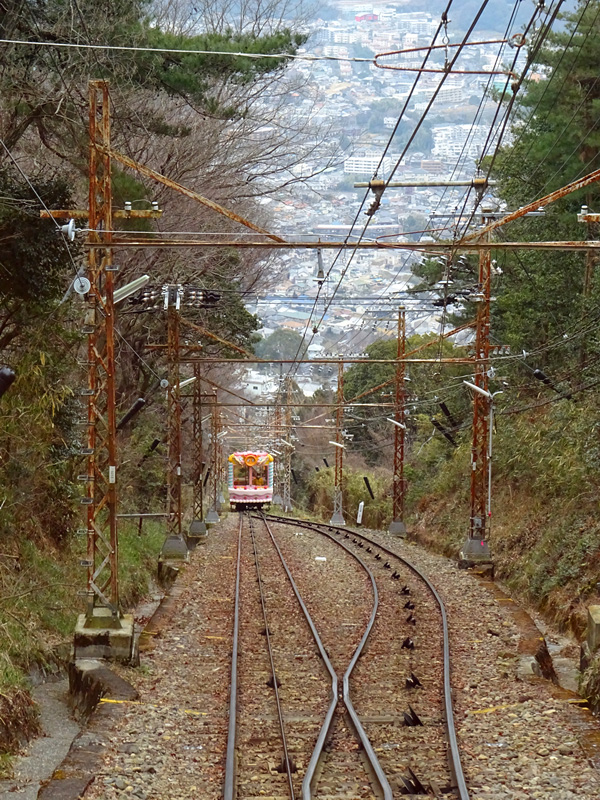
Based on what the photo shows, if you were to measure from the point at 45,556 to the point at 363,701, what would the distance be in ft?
20.5

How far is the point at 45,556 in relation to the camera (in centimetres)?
1440

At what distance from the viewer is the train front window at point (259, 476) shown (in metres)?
44.0

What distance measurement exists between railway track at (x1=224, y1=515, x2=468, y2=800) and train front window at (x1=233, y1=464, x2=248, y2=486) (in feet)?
81.1

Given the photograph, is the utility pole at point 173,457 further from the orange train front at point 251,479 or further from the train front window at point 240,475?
the train front window at point 240,475

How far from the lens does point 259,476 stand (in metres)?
44.3

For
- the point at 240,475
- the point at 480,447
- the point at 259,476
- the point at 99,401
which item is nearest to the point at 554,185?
the point at 480,447

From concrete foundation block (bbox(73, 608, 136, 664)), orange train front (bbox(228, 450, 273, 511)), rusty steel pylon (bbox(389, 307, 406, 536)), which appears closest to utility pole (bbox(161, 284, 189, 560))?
rusty steel pylon (bbox(389, 307, 406, 536))

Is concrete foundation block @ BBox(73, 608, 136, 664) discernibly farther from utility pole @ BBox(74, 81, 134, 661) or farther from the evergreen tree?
the evergreen tree

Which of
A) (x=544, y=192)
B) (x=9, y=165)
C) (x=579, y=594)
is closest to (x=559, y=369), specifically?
(x=544, y=192)

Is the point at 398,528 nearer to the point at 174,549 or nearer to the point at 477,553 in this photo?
the point at 477,553

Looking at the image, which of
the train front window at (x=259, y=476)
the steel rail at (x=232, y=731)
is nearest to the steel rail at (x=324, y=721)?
the steel rail at (x=232, y=731)

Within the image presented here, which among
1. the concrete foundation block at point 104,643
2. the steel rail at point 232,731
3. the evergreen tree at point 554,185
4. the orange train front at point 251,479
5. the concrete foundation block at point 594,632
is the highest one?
A: the evergreen tree at point 554,185

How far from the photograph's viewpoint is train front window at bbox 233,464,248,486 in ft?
145

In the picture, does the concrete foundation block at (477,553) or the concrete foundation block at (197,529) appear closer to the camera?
the concrete foundation block at (477,553)
